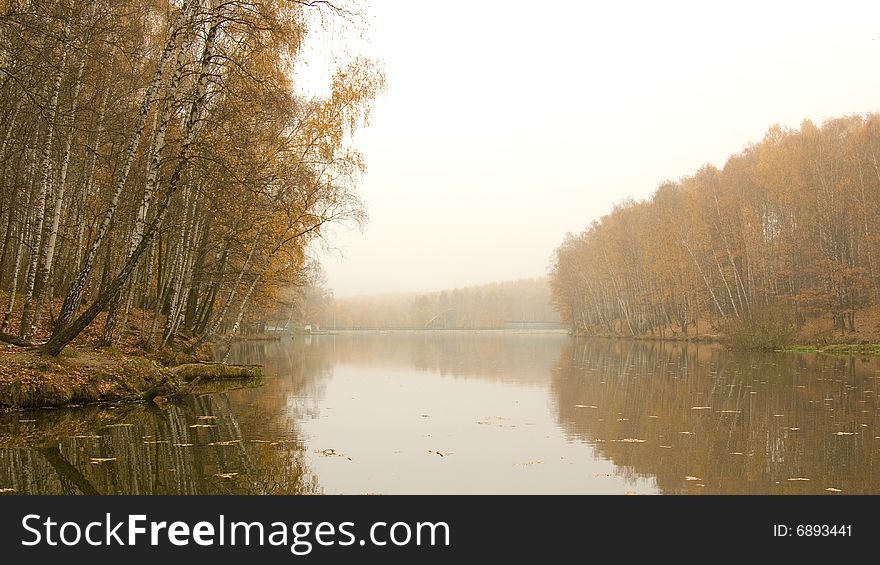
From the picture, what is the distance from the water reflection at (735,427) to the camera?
24.5ft

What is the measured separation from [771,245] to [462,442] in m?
45.6

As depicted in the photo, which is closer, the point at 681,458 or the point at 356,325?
the point at 681,458

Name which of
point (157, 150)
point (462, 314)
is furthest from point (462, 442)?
point (462, 314)

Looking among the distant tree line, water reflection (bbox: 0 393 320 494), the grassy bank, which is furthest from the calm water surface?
the distant tree line

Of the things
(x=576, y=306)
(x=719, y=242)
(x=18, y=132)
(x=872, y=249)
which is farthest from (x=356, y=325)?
(x=18, y=132)

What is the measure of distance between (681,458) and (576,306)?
83.5 m

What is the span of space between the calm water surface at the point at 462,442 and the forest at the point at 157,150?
338cm

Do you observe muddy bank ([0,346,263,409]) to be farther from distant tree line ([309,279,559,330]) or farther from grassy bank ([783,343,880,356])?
distant tree line ([309,279,559,330])

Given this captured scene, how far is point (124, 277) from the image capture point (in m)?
12.1

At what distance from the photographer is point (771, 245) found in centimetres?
A: 4872

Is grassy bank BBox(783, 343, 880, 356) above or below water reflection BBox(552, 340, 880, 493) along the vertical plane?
above

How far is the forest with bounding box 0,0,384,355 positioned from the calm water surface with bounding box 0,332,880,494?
3.38 m

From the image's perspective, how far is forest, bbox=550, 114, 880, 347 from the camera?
129ft

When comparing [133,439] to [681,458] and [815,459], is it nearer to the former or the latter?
[681,458]
